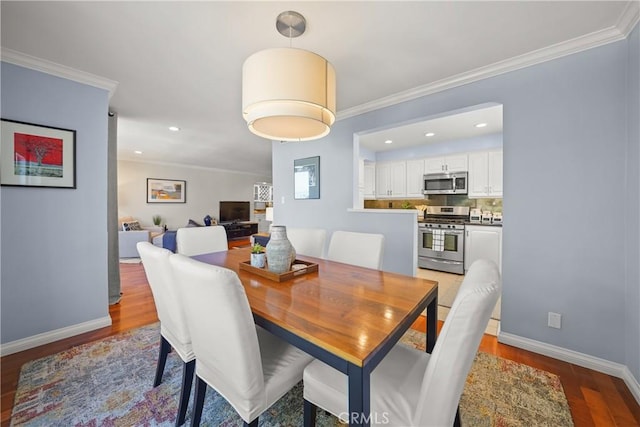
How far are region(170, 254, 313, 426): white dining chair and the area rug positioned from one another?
0.42 m

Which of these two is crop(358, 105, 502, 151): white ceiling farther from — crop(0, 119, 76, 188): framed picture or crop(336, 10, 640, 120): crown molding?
crop(0, 119, 76, 188): framed picture

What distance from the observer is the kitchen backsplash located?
426cm

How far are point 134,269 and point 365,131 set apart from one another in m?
4.53

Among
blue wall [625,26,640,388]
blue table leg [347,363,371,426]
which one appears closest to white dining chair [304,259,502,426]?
blue table leg [347,363,371,426]

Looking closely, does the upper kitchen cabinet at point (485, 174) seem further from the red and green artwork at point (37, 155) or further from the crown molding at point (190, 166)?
the crown molding at point (190, 166)

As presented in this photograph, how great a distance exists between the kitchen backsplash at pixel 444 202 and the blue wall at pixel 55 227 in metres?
4.65

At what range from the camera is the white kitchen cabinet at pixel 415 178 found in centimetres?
481

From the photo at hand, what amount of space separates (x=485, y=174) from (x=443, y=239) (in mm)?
1290

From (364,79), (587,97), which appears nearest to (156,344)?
(364,79)

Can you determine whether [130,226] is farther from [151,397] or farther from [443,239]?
[443,239]

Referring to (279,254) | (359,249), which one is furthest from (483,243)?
(279,254)

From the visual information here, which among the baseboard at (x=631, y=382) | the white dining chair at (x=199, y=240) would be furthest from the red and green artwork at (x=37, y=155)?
the baseboard at (x=631, y=382)

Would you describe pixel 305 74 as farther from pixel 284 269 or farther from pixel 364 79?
pixel 364 79

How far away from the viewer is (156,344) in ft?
6.91
